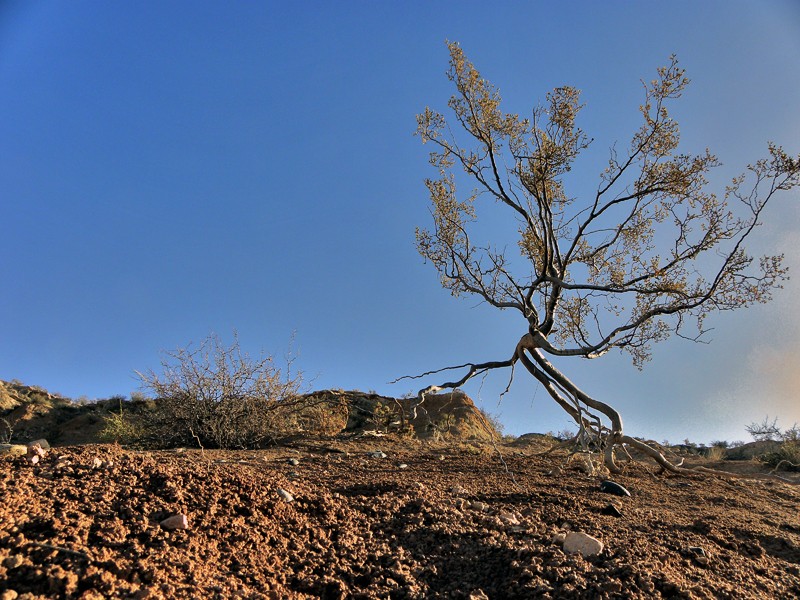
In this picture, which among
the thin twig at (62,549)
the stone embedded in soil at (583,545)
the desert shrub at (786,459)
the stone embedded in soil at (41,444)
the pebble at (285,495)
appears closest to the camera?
the thin twig at (62,549)

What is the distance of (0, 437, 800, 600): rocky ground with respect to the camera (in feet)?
7.22

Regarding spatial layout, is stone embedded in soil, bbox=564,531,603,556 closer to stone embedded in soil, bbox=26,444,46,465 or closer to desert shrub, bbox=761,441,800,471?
stone embedded in soil, bbox=26,444,46,465

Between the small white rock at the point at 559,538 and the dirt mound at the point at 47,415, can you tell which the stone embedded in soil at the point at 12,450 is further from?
the dirt mound at the point at 47,415

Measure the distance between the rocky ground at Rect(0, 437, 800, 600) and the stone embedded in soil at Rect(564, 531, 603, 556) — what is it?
54 mm

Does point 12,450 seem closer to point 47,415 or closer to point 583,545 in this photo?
point 583,545

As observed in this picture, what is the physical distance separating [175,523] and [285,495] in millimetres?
876

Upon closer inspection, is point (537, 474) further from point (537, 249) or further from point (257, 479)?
point (537, 249)

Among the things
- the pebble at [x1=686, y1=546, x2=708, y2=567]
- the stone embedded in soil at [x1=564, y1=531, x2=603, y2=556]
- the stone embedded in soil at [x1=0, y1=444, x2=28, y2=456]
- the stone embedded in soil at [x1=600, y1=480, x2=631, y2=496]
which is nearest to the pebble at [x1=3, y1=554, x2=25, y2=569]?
the stone embedded in soil at [x1=564, y1=531, x2=603, y2=556]

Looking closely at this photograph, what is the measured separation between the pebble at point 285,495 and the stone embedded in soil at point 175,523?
80 cm

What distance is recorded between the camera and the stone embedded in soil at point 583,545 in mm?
2928

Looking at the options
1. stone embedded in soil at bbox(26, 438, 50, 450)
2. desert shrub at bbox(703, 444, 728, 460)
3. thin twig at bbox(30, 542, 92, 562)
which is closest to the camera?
thin twig at bbox(30, 542, 92, 562)

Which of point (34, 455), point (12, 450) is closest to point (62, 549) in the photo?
point (34, 455)

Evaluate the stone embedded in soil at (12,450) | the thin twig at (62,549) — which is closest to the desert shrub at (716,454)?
the stone embedded in soil at (12,450)

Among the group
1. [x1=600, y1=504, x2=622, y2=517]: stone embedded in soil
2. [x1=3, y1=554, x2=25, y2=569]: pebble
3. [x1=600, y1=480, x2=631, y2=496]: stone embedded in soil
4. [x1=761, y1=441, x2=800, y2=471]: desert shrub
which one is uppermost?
[x1=761, y1=441, x2=800, y2=471]: desert shrub
